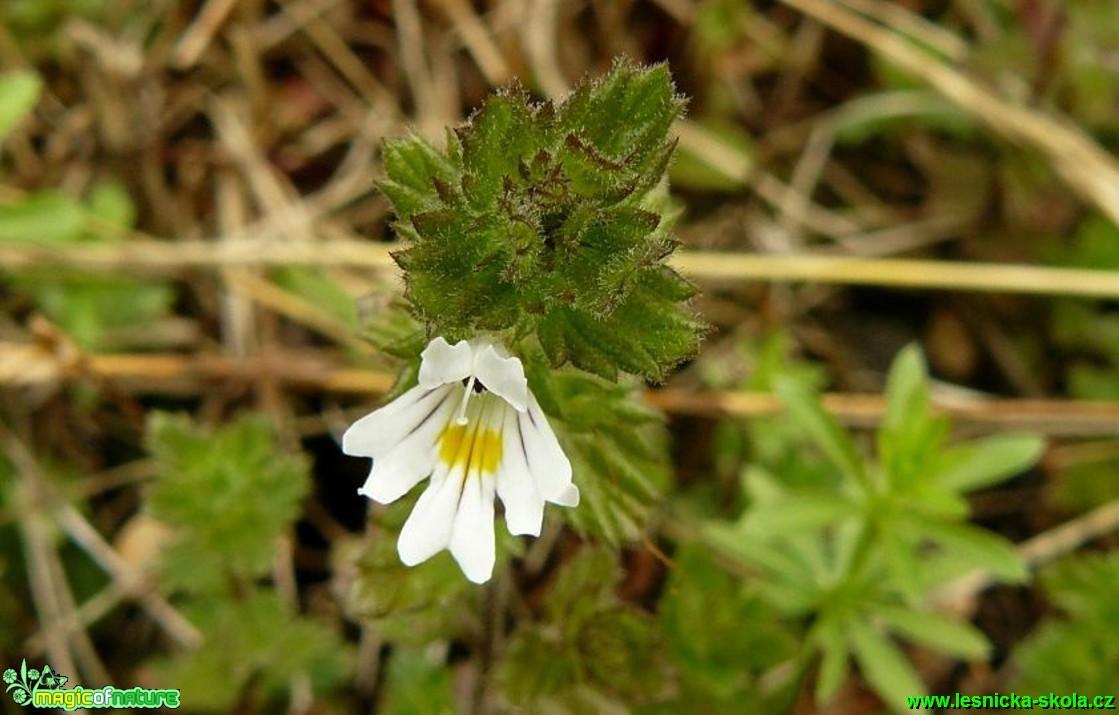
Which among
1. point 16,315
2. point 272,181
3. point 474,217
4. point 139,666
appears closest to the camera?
point 474,217

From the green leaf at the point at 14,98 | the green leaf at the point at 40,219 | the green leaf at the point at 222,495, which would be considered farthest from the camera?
the green leaf at the point at 40,219

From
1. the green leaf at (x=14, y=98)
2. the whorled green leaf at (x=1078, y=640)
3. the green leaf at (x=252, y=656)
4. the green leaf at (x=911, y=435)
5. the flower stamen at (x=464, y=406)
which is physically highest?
the green leaf at (x=14, y=98)

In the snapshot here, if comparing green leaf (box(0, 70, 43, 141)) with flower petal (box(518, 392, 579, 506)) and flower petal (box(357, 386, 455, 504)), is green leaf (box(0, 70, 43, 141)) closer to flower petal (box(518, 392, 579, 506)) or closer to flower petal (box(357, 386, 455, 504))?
flower petal (box(357, 386, 455, 504))

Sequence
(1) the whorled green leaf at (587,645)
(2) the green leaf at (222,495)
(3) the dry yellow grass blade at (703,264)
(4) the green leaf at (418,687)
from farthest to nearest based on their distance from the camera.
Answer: (3) the dry yellow grass blade at (703,264) → (2) the green leaf at (222,495) → (4) the green leaf at (418,687) → (1) the whorled green leaf at (587,645)

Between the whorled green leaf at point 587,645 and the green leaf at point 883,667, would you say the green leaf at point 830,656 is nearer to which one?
the green leaf at point 883,667

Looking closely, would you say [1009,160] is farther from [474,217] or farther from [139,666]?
[139,666]

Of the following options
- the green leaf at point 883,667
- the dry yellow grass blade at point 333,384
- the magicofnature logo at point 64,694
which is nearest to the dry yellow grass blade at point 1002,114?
the dry yellow grass blade at point 333,384

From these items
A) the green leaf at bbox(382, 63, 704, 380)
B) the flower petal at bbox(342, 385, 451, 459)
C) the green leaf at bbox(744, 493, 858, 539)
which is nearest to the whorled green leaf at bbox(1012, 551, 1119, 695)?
the green leaf at bbox(744, 493, 858, 539)

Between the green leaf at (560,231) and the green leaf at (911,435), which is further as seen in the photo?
the green leaf at (911,435)

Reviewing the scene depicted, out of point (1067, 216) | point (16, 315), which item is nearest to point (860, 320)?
point (1067, 216)
